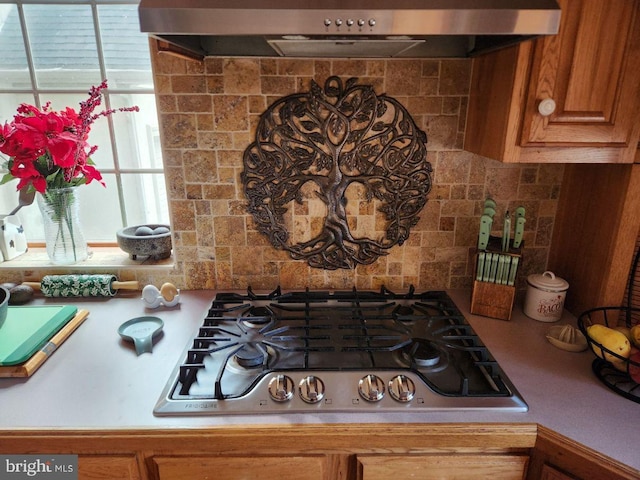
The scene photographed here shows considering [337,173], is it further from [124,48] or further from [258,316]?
[124,48]

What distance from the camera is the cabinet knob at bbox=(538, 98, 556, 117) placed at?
1.00 metres

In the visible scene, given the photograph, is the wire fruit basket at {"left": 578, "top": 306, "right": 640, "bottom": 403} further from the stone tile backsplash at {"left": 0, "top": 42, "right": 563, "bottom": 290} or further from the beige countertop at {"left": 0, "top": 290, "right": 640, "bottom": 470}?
the stone tile backsplash at {"left": 0, "top": 42, "right": 563, "bottom": 290}

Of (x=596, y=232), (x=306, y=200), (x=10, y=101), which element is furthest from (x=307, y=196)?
(x=10, y=101)

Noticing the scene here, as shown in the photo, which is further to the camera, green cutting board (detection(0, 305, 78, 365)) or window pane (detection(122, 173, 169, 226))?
window pane (detection(122, 173, 169, 226))

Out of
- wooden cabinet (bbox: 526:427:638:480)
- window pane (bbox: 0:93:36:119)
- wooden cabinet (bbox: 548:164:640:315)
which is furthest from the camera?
window pane (bbox: 0:93:36:119)

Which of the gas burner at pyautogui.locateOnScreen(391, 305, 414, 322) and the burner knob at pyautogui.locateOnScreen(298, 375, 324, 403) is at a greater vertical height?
the gas burner at pyautogui.locateOnScreen(391, 305, 414, 322)

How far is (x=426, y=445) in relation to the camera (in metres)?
0.94

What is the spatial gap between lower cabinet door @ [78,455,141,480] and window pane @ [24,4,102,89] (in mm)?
1265

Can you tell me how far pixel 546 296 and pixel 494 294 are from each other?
155 mm

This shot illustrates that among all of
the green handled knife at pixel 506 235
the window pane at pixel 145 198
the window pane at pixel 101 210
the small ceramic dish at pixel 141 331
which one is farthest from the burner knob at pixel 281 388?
the window pane at pixel 101 210

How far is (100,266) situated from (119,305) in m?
0.19

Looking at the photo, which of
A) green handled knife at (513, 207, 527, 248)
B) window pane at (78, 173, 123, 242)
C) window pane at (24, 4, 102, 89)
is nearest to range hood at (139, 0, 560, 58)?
green handled knife at (513, 207, 527, 248)

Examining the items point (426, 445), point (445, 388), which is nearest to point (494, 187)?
point (445, 388)

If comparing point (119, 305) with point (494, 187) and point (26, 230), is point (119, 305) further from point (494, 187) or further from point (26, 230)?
point (494, 187)
